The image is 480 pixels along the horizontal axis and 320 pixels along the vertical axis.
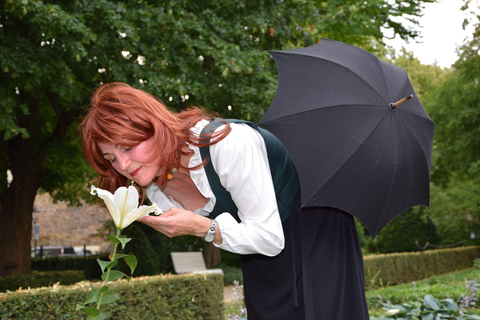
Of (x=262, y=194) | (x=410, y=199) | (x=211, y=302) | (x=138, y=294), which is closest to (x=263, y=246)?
(x=262, y=194)

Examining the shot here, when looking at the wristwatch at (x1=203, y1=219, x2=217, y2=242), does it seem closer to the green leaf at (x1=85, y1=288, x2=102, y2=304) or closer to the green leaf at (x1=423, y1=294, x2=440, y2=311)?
the green leaf at (x1=85, y1=288, x2=102, y2=304)

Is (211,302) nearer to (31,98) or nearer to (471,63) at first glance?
(31,98)

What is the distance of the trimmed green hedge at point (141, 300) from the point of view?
446cm

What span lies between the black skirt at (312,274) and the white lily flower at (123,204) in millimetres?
772

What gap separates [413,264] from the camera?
1577 centimetres

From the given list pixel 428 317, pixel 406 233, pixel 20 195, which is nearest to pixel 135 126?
pixel 428 317

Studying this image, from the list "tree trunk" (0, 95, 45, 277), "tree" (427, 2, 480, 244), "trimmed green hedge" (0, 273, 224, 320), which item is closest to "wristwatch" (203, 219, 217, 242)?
"trimmed green hedge" (0, 273, 224, 320)

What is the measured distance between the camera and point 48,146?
11867mm

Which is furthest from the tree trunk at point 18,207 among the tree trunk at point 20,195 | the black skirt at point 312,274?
the black skirt at point 312,274

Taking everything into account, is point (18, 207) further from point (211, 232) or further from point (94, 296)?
point (94, 296)

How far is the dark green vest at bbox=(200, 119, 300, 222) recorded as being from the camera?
198cm

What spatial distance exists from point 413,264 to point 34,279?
10829 mm

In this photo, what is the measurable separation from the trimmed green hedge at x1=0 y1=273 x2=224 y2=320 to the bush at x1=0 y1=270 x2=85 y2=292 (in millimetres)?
4022

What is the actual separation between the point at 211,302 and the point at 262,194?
5.30m
